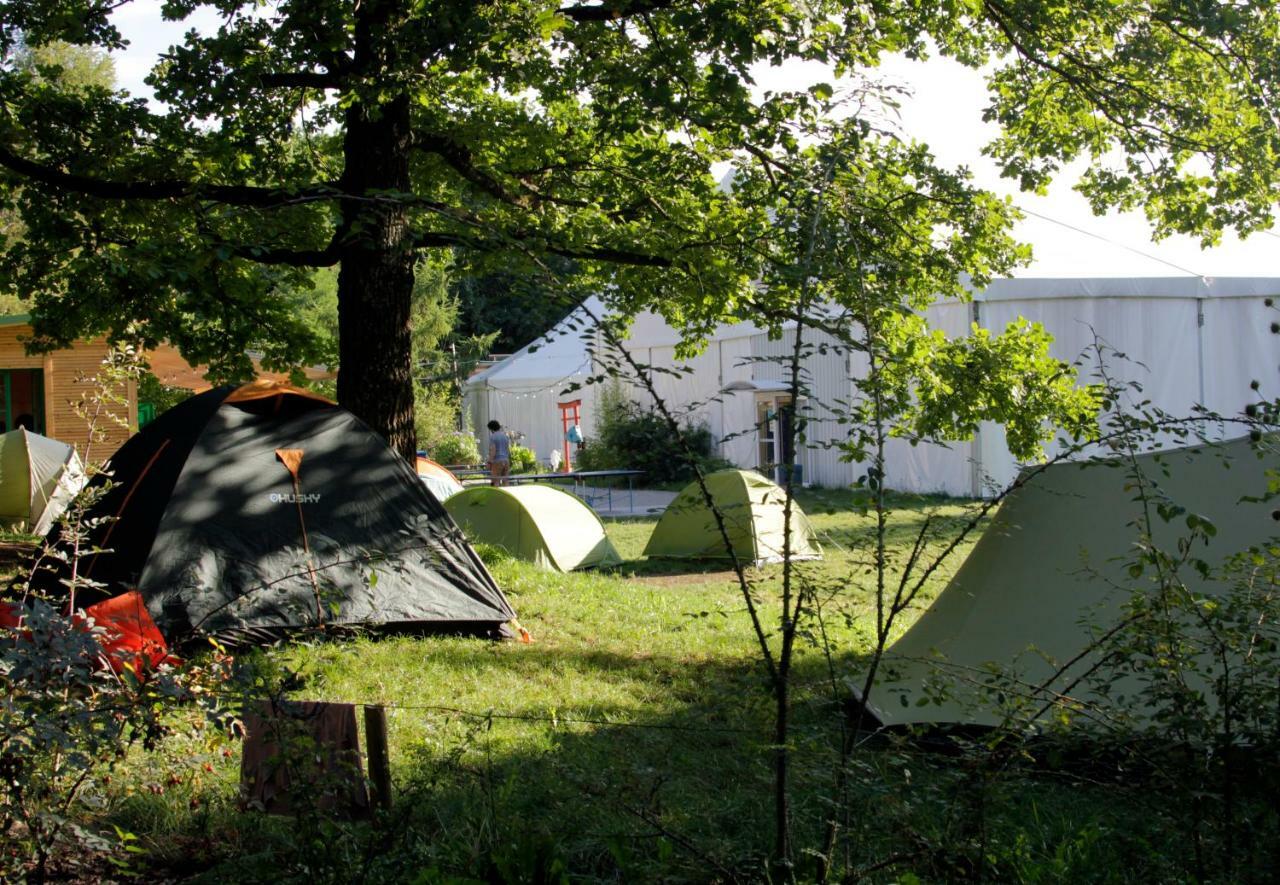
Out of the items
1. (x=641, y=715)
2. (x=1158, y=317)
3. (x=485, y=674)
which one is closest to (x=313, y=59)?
(x=485, y=674)

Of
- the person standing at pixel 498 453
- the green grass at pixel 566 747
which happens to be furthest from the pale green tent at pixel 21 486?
the green grass at pixel 566 747

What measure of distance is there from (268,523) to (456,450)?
24.6m

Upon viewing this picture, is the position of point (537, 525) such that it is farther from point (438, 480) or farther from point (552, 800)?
point (552, 800)

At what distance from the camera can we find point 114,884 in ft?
12.9

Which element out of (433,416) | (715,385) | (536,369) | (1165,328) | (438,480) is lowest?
(438,480)

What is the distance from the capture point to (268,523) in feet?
26.4

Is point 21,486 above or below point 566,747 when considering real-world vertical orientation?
above

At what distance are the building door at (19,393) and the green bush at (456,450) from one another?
11.2m

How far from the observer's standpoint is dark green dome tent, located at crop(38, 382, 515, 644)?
7586 millimetres

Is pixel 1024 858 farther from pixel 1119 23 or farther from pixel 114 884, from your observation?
pixel 1119 23

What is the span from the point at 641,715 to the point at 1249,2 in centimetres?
615

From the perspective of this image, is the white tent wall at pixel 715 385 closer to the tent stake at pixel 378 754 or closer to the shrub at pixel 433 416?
the shrub at pixel 433 416

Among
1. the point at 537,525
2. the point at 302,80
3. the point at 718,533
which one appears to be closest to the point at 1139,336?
the point at 718,533

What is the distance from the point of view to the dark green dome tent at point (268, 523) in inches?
299
